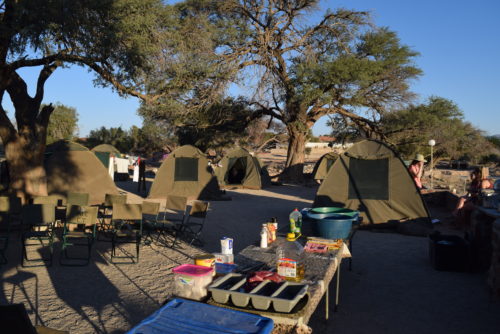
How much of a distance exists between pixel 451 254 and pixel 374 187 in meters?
3.57

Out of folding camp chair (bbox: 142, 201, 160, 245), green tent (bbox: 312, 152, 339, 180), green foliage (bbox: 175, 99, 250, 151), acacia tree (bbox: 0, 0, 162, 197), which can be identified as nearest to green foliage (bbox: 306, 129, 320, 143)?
green tent (bbox: 312, 152, 339, 180)

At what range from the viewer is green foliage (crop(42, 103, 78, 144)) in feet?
147

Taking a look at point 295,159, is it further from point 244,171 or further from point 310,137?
point 310,137

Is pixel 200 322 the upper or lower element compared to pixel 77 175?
lower

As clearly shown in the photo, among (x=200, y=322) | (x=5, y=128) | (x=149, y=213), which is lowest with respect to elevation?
(x=200, y=322)

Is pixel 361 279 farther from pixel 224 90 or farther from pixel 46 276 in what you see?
pixel 224 90

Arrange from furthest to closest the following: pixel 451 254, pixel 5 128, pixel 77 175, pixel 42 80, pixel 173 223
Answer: pixel 77 175
pixel 42 80
pixel 5 128
pixel 173 223
pixel 451 254

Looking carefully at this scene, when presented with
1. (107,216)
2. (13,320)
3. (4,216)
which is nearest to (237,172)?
(107,216)

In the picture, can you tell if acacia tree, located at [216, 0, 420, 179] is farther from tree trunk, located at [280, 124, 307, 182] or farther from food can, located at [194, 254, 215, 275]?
food can, located at [194, 254, 215, 275]

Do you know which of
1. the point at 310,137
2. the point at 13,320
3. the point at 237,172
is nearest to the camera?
the point at 13,320

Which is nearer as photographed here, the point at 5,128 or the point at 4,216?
the point at 4,216

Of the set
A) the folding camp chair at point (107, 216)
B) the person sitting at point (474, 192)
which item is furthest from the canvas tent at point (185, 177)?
the person sitting at point (474, 192)

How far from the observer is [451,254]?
6.25 m

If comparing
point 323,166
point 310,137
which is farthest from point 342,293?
point 310,137
